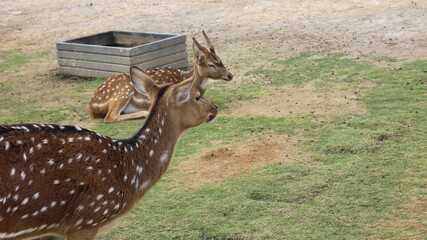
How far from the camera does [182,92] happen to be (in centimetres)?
583

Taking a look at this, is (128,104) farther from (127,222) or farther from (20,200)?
(20,200)

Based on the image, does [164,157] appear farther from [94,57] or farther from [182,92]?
[94,57]

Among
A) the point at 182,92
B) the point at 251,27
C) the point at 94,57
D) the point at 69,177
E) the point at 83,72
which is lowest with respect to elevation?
the point at 251,27

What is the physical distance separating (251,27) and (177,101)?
9.62 m

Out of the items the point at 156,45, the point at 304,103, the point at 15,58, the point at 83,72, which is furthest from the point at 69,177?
the point at 15,58

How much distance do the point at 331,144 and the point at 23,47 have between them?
8453 millimetres

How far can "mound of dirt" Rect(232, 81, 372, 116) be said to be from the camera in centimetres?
953

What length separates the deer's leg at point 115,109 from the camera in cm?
972

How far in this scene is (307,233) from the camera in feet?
20.3

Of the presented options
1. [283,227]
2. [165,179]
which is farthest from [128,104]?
[283,227]

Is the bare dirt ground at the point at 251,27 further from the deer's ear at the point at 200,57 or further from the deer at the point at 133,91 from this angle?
the deer's ear at the point at 200,57

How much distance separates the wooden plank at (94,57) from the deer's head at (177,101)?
5610mm

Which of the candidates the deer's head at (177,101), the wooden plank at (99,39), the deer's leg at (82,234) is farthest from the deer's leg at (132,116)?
the deer's leg at (82,234)

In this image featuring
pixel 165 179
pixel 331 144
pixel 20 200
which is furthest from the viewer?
pixel 331 144
